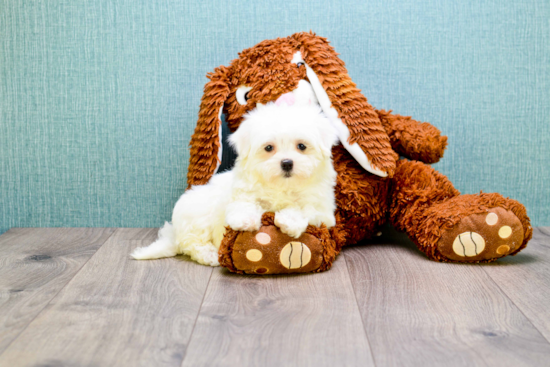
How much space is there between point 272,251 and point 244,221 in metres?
0.10

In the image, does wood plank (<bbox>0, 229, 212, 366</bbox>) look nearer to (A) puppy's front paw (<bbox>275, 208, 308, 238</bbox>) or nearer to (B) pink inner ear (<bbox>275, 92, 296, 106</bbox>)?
(A) puppy's front paw (<bbox>275, 208, 308, 238</bbox>)

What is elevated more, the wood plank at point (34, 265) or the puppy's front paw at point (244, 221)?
the puppy's front paw at point (244, 221)

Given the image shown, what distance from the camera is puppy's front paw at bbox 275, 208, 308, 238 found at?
1323 millimetres

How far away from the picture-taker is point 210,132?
5.33ft

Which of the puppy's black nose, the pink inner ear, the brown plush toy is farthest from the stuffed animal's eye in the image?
the puppy's black nose

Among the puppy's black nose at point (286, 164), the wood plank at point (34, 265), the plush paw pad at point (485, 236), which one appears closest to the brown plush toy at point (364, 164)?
the plush paw pad at point (485, 236)

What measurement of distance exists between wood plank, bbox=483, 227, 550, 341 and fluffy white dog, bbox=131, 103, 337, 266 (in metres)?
0.46

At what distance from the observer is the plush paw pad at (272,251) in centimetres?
133

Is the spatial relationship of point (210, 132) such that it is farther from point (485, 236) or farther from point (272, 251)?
point (485, 236)

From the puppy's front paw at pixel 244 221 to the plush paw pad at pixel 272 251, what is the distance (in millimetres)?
A: 16

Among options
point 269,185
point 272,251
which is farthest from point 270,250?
point 269,185

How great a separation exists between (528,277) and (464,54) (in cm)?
84

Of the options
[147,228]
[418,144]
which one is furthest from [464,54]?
[147,228]

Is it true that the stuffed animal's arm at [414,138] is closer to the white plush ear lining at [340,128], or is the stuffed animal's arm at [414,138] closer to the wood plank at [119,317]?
the white plush ear lining at [340,128]
